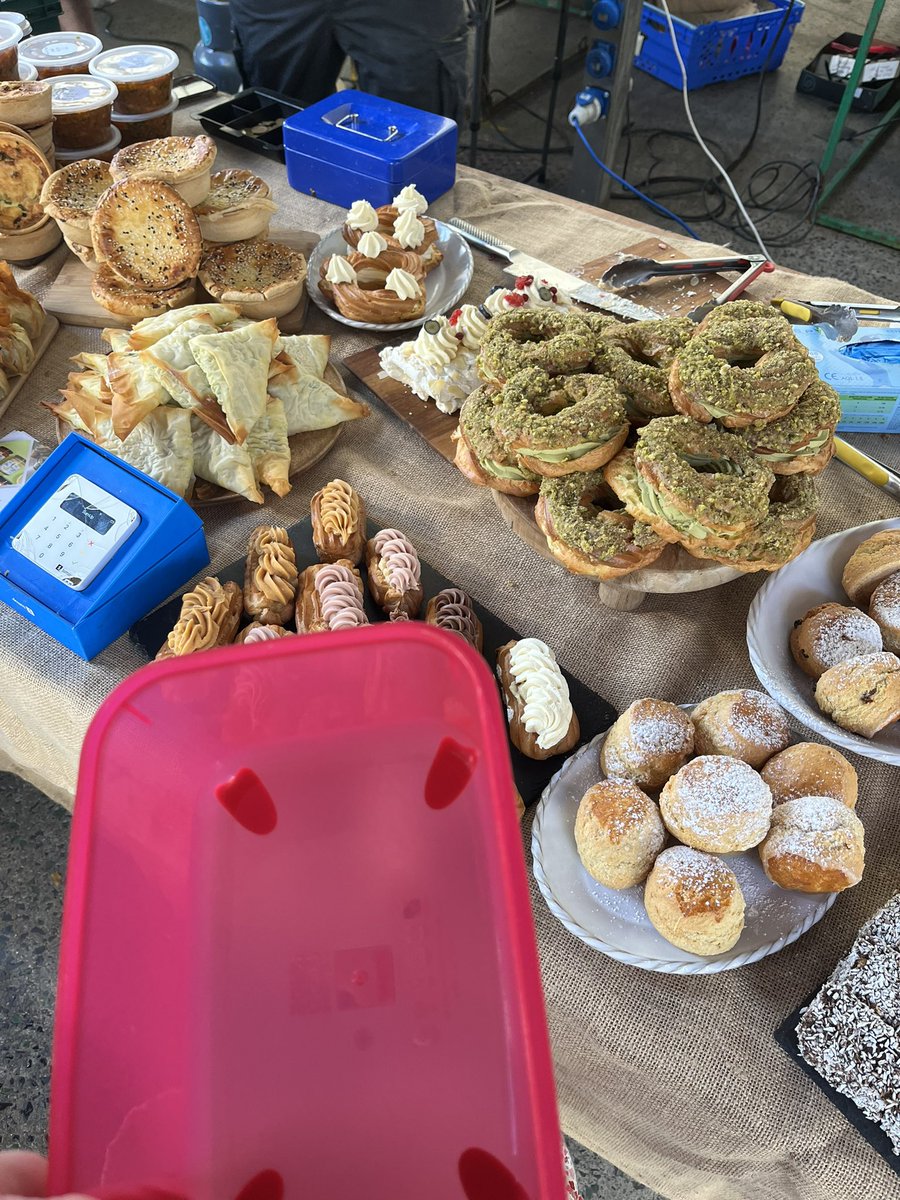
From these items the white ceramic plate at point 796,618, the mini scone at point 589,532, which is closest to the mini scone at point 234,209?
the mini scone at point 589,532

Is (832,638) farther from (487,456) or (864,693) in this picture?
(487,456)

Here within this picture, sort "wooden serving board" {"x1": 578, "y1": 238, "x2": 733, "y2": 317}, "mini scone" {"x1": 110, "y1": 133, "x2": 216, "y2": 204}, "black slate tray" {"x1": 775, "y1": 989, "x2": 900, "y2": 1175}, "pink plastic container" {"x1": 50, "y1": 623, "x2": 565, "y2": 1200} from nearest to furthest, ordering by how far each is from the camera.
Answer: "pink plastic container" {"x1": 50, "y1": 623, "x2": 565, "y2": 1200} → "black slate tray" {"x1": 775, "y1": 989, "x2": 900, "y2": 1175} → "mini scone" {"x1": 110, "y1": 133, "x2": 216, "y2": 204} → "wooden serving board" {"x1": 578, "y1": 238, "x2": 733, "y2": 317}

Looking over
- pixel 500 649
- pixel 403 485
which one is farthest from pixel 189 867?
pixel 403 485

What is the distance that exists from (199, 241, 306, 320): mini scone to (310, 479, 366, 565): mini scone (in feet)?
1.53

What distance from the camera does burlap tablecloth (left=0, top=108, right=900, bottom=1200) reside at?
0.77m

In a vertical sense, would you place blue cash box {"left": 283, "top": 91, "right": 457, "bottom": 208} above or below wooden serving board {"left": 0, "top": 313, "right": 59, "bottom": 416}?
above

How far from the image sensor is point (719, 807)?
0.78m

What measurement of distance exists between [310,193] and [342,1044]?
183 centimetres

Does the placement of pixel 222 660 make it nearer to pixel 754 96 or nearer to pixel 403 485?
pixel 403 485

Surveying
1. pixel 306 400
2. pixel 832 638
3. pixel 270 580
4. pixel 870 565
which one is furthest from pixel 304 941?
pixel 306 400

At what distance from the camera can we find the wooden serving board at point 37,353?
1449mm

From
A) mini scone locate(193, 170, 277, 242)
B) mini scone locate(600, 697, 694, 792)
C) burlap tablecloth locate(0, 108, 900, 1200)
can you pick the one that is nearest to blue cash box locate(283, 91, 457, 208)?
burlap tablecloth locate(0, 108, 900, 1200)

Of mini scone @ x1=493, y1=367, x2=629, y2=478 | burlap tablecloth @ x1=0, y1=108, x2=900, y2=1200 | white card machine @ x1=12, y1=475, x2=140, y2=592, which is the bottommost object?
burlap tablecloth @ x1=0, y1=108, x2=900, y2=1200

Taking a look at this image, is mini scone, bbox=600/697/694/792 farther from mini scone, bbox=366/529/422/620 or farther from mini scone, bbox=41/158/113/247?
mini scone, bbox=41/158/113/247
